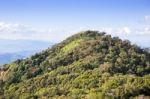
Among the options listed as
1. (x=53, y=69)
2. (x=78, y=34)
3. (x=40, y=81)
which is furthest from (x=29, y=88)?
(x=78, y=34)

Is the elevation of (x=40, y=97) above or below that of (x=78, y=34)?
below

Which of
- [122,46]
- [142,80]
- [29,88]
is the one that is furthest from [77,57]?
[142,80]

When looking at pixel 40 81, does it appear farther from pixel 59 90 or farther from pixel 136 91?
pixel 136 91

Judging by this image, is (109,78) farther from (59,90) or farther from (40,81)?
(40,81)

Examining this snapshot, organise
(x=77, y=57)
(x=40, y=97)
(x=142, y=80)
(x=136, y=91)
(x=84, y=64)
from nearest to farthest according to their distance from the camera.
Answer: (x=136, y=91) < (x=142, y=80) < (x=40, y=97) < (x=84, y=64) < (x=77, y=57)

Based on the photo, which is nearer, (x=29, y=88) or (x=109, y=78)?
(x=109, y=78)

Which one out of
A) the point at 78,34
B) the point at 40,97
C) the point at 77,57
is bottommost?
the point at 40,97

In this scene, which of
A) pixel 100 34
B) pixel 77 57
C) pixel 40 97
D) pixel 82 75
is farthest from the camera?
pixel 100 34
